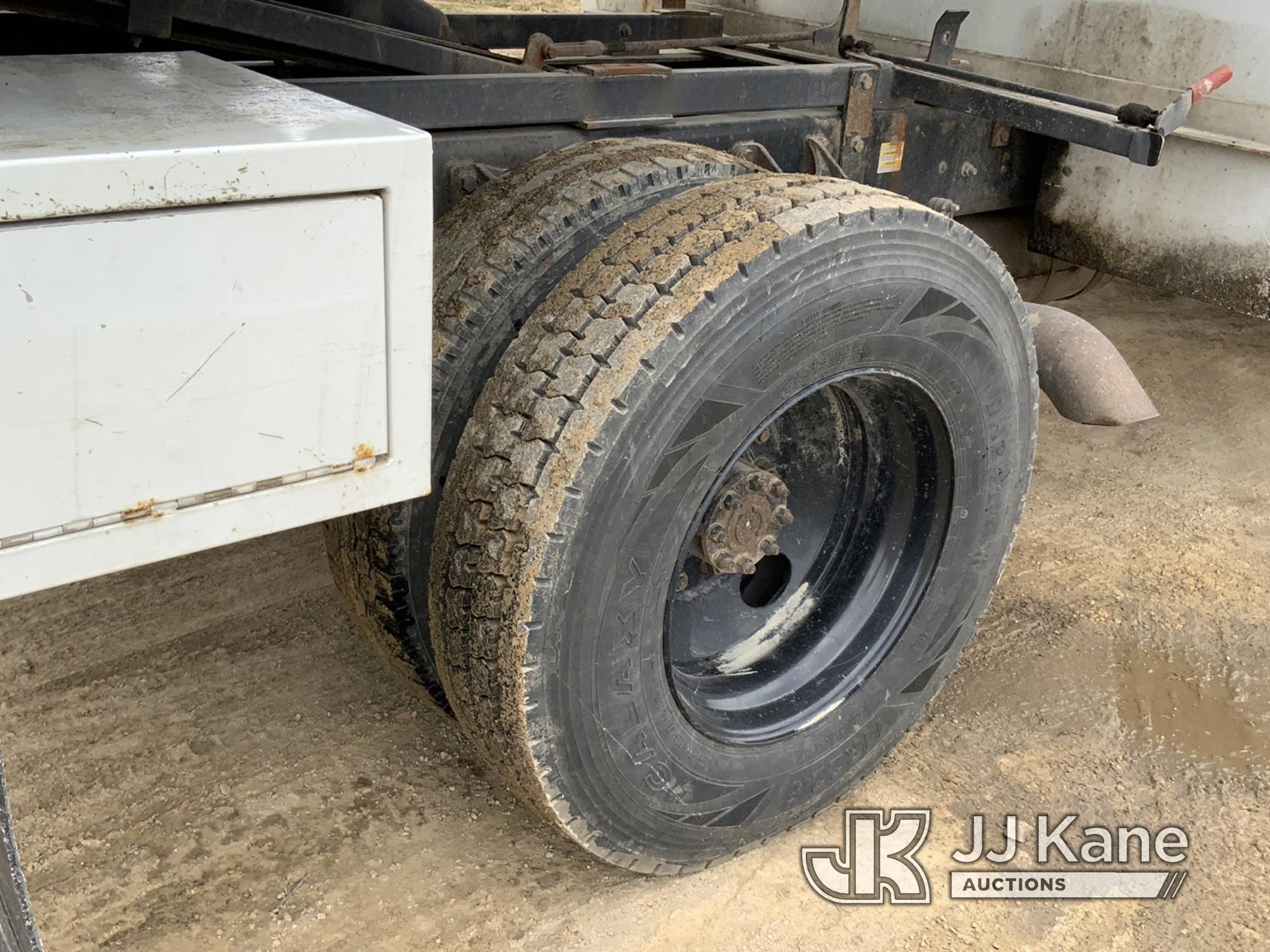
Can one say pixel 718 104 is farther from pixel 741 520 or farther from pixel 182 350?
pixel 182 350

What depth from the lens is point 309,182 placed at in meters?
1.24

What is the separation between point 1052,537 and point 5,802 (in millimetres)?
3117

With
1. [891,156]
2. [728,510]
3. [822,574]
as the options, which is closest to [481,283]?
[728,510]

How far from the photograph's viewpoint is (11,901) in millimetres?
1387

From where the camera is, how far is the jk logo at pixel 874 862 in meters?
2.36

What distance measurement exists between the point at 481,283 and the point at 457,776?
1.11 meters

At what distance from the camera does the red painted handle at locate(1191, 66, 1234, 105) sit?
2.64 meters

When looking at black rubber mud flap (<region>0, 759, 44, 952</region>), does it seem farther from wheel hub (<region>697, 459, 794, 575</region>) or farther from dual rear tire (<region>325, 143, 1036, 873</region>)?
wheel hub (<region>697, 459, 794, 575</region>)

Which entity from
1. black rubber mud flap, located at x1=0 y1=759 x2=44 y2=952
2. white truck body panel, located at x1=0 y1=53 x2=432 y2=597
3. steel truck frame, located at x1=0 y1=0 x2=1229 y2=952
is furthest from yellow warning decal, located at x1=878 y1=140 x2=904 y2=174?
black rubber mud flap, located at x1=0 y1=759 x2=44 y2=952

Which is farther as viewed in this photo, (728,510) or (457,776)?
(457,776)

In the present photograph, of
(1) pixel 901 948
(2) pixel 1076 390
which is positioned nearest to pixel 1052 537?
(2) pixel 1076 390

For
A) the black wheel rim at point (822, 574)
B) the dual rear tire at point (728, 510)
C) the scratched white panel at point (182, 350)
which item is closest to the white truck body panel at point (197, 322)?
the scratched white panel at point (182, 350)

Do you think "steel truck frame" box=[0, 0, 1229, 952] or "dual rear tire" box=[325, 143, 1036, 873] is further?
"steel truck frame" box=[0, 0, 1229, 952]

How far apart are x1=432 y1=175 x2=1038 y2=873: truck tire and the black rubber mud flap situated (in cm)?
70
